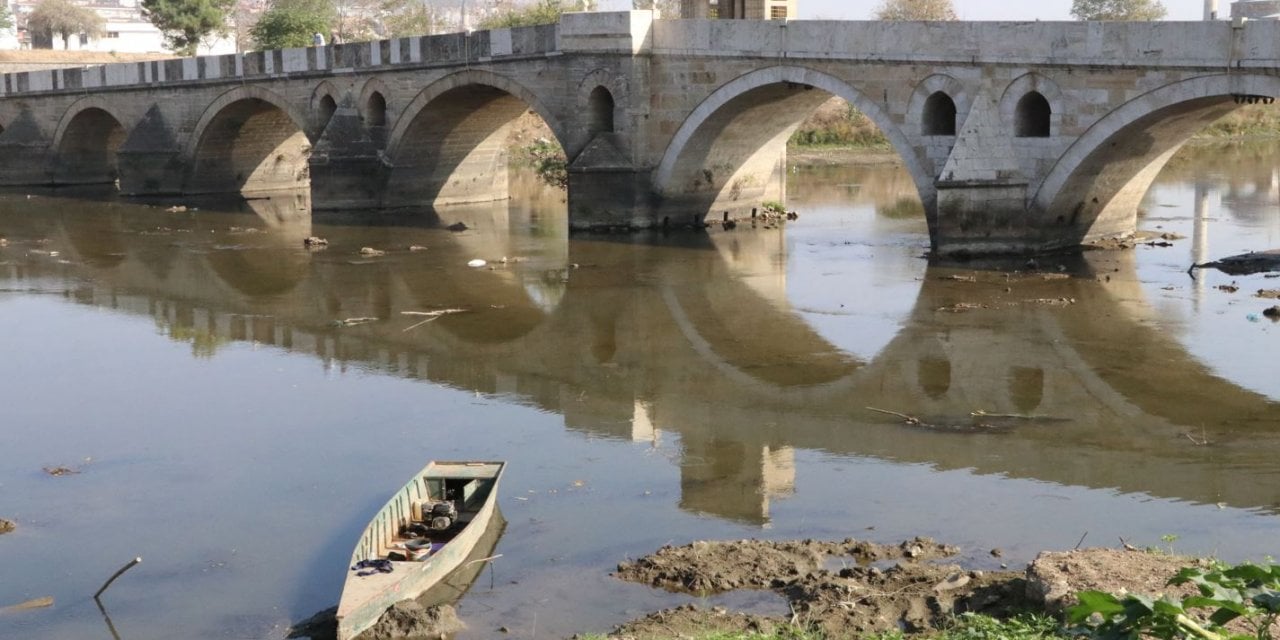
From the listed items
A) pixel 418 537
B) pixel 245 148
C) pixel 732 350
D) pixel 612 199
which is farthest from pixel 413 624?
pixel 245 148

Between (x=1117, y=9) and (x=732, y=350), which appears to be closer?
(x=732, y=350)

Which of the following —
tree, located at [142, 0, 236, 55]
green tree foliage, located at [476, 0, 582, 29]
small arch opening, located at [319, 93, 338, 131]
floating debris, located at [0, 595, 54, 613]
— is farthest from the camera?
tree, located at [142, 0, 236, 55]

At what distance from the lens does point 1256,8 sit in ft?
63.1

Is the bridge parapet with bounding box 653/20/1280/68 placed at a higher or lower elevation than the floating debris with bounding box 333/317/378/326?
higher

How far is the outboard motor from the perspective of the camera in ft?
33.3

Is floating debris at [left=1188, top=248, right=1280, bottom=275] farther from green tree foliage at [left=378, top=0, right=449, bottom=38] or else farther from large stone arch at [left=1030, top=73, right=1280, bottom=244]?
green tree foliage at [left=378, top=0, right=449, bottom=38]

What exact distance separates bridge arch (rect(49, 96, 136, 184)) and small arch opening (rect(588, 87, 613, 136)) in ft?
66.7

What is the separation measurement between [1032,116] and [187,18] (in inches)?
1786

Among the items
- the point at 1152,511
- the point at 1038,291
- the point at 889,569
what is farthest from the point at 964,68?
the point at 889,569

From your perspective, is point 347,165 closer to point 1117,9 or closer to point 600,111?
point 600,111

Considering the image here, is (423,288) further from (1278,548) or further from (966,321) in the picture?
(1278,548)

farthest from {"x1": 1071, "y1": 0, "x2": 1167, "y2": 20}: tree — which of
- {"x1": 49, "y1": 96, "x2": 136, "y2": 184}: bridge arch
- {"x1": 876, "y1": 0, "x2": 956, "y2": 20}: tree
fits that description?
{"x1": 49, "y1": 96, "x2": 136, "y2": 184}: bridge arch

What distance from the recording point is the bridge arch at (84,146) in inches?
1684

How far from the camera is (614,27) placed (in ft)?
86.2
